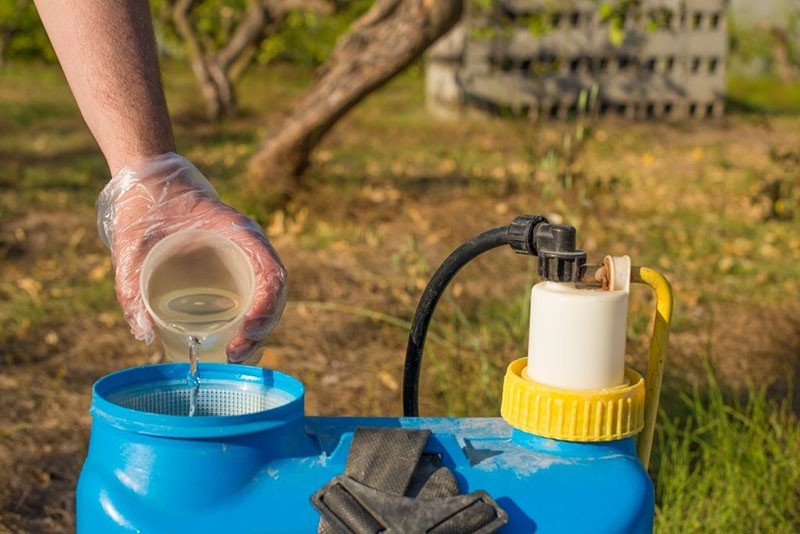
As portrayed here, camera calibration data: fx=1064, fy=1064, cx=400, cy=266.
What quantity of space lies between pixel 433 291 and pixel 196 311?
0.35 metres

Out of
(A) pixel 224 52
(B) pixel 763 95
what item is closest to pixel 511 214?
(A) pixel 224 52

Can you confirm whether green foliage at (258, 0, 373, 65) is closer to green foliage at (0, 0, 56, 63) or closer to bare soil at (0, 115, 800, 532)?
green foliage at (0, 0, 56, 63)

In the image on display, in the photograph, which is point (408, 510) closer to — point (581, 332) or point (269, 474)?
point (269, 474)

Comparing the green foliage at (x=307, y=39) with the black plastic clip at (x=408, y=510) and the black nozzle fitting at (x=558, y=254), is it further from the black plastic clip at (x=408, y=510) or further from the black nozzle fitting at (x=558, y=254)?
the black plastic clip at (x=408, y=510)

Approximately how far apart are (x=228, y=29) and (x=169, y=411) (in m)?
9.88

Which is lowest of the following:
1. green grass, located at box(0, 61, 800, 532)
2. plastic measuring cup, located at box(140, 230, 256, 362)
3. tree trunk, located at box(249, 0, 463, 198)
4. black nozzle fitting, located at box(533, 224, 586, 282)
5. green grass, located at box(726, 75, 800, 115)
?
green grass, located at box(726, 75, 800, 115)

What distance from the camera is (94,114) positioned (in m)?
1.70

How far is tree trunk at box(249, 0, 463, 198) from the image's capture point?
4.51 meters

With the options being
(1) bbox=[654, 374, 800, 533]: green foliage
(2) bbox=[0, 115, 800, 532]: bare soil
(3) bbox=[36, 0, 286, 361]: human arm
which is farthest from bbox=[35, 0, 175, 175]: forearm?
(1) bbox=[654, 374, 800, 533]: green foliage

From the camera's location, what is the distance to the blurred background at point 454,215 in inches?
109

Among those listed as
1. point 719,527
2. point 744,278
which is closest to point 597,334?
point 719,527

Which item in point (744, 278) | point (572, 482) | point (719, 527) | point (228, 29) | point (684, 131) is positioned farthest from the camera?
point (228, 29)

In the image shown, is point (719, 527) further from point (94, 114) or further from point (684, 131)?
point (684, 131)

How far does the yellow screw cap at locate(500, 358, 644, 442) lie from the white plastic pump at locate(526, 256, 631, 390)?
17 millimetres
